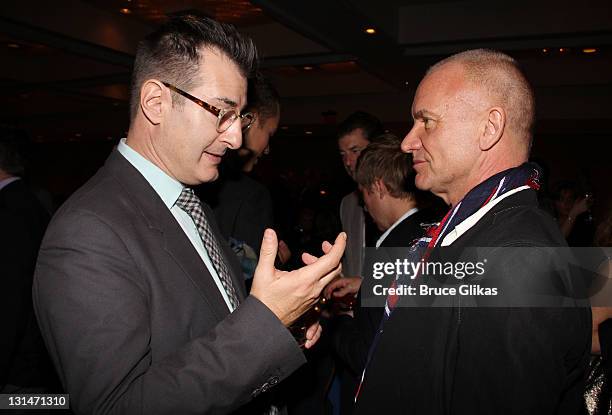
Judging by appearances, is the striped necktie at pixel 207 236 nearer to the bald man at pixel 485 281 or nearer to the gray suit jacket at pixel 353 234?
the bald man at pixel 485 281

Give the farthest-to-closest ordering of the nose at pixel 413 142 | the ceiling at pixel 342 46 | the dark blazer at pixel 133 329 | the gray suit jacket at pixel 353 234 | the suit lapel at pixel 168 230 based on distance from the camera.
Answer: the ceiling at pixel 342 46 < the gray suit jacket at pixel 353 234 < the nose at pixel 413 142 < the suit lapel at pixel 168 230 < the dark blazer at pixel 133 329

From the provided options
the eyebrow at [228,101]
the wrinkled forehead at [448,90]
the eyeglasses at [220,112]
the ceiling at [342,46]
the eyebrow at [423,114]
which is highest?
the ceiling at [342,46]

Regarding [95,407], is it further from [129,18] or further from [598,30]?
[129,18]

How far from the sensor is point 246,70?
1374mm

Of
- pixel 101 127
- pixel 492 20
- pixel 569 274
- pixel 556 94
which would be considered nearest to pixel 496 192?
pixel 569 274

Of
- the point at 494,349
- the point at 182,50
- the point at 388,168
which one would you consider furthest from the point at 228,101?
the point at 388,168

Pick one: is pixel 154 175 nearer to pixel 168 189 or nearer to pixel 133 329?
pixel 168 189

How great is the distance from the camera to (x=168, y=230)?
1225 mm

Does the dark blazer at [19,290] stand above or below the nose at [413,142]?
below

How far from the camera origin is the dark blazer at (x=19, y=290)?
2.00 metres

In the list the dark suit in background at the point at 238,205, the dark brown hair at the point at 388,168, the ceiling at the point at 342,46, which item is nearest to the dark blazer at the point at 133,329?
the dark suit in background at the point at 238,205

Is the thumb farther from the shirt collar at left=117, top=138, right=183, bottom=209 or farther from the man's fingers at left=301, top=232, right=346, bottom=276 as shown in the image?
the shirt collar at left=117, top=138, right=183, bottom=209

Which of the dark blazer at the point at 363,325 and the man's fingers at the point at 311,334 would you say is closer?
the man's fingers at the point at 311,334

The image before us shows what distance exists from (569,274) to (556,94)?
29.9 ft
